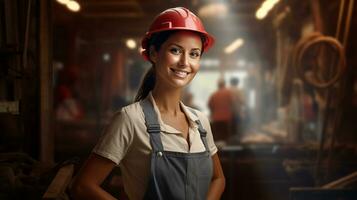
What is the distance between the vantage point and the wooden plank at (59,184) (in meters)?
2.55

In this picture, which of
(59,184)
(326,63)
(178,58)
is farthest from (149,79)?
(326,63)

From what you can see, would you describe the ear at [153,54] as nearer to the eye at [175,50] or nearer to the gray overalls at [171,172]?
the eye at [175,50]

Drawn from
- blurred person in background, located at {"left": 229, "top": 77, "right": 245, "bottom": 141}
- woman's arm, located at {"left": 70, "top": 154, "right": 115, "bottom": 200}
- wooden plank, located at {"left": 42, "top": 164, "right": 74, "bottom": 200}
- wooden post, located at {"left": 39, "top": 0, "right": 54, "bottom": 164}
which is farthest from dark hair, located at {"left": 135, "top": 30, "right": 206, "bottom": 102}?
blurred person in background, located at {"left": 229, "top": 77, "right": 245, "bottom": 141}

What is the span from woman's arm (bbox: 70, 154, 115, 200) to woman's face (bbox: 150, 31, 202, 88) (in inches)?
20.3

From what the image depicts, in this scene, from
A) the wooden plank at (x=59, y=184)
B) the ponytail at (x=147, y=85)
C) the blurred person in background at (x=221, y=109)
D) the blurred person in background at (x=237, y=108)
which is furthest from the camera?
the blurred person in background at (x=237, y=108)

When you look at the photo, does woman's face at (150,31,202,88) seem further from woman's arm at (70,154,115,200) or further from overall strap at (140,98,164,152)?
woman's arm at (70,154,115,200)

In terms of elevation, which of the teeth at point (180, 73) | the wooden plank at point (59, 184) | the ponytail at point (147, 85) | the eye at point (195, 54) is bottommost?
the wooden plank at point (59, 184)

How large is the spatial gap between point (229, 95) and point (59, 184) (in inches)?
279

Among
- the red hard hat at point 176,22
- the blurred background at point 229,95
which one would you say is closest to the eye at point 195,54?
the red hard hat at point 176,22

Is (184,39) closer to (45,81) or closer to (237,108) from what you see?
(45,81)

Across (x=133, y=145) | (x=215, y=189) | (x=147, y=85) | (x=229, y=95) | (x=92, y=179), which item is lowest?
(x=229, y=95)

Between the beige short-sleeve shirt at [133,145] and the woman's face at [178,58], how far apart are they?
0.70 ft

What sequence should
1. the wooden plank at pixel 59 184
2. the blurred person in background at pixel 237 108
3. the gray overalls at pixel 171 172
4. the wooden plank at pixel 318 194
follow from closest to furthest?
the gray overalls at pixel 171 172 < the wooden plank at pixel 59 184 < the wooden plank at pixel 318 194 < the blurred person in background at pixel 237 108

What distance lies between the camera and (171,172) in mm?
2100
